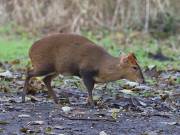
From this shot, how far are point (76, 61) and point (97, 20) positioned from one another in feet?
30.8

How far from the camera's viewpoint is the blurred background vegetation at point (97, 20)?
1592 centimetres

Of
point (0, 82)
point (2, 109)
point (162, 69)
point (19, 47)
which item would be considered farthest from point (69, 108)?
point (19, 47)

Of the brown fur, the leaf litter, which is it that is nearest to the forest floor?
the leaf litter

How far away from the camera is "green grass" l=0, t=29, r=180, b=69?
40.0ft

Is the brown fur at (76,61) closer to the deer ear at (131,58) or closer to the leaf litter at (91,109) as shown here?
the deer ear at (131,58)

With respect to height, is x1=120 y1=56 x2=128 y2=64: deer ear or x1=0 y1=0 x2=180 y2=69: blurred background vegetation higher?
x1=120 y1=56 x2=128 y2=64: deer ear

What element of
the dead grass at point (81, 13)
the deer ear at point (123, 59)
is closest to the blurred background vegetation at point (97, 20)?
the dead grass at point (81, 13)

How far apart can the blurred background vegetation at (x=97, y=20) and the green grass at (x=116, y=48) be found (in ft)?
0.09

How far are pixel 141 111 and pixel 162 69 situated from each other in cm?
408

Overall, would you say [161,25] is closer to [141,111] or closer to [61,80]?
[61,80]

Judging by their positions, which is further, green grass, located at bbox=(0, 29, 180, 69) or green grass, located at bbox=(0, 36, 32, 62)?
green grass, located at bbox=(0, 36, 32, 62)

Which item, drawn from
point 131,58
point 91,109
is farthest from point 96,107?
point 131,58

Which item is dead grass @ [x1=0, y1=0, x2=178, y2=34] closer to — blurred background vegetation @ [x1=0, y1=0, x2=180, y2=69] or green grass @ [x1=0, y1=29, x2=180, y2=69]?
blurred background vegetation @ [x1=0, y1=0, x2=180, y2=69]

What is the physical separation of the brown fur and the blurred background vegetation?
25.5 ft
